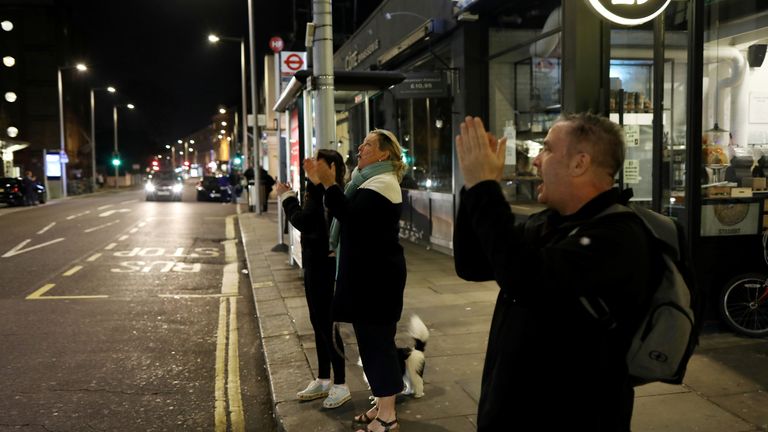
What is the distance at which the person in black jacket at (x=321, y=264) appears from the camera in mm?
4520

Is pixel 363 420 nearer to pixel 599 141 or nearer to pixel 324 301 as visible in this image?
pixel 324 301

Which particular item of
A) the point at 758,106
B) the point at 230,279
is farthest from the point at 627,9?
the point at 230,279

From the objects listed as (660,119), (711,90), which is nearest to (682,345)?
(660,119)

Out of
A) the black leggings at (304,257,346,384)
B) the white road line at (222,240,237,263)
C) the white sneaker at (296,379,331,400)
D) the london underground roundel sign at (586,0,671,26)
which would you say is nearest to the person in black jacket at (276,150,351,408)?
the black leggings at (304,257,346,384)

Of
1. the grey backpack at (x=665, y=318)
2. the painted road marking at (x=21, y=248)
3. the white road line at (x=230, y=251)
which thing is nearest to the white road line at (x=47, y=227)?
the painted road marking at (x=21, y=248)

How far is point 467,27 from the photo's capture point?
11.7 m

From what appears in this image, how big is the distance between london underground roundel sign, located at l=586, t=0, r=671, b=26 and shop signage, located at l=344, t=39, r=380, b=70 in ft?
41.9

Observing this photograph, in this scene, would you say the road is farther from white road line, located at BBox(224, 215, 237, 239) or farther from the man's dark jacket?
the man's dark jacket

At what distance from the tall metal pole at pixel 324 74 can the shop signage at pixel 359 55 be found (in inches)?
400

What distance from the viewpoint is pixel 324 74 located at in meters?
6.96

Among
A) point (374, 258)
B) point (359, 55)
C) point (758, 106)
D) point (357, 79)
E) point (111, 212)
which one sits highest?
point (359, 55)

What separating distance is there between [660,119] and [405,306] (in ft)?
11.6

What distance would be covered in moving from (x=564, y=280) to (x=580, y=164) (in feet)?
1.23

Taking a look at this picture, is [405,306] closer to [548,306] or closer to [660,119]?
[660,119]
